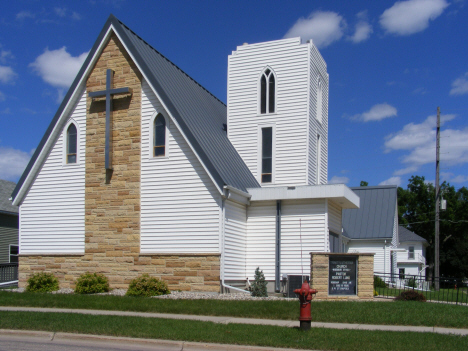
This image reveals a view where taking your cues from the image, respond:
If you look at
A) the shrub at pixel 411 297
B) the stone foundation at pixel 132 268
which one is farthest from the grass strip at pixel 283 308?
the stone foundation at pixel 132 268

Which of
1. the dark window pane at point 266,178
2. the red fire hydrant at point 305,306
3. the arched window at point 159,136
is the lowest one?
the red fire hydrant at point 305,306

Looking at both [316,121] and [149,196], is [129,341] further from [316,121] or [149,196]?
[316,121]

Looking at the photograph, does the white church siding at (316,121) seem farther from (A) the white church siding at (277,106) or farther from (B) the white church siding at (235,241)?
(B) the white church siding at (235,241)

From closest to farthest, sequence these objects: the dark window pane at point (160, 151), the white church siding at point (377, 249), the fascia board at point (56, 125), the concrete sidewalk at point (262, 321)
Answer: the concrete sidewalk at point (262, 321)
the dark window pane at point (160, 151)
the fascia board at point (56, 125)
the white church siding at point (377, 249)

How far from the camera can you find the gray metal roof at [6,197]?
34703mm

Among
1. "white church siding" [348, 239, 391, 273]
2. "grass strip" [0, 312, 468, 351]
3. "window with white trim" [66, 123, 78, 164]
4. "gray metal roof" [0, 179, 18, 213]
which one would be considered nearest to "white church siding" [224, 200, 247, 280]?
"window with white trim" [66, 123, 78, 164]

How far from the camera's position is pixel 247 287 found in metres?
21.6

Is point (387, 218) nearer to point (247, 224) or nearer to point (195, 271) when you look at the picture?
point (247, 224)

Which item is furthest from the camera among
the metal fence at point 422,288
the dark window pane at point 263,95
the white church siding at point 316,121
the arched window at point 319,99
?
the arched window at point 319,99

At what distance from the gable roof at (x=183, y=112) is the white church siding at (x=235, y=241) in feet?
3.22

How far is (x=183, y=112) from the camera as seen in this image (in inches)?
844

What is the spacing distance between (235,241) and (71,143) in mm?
8049

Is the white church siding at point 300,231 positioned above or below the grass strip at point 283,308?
above

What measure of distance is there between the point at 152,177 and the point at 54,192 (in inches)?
179
